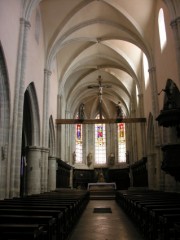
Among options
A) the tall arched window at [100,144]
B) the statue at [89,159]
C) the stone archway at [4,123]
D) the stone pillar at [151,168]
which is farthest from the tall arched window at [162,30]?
the tall arched window at [100,144]

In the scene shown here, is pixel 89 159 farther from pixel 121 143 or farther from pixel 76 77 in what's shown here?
pixel 76 77

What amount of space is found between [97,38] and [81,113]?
797cm

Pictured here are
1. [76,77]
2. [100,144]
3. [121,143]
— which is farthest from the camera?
[100,144]

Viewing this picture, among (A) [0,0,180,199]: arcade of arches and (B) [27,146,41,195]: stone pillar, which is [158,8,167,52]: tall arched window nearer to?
(A) [0,0,180,199]: arcade of arches

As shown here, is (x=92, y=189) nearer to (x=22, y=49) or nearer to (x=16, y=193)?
(x=16, y=193)

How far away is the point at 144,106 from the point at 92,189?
9345 millimetres

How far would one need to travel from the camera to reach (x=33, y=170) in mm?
16500

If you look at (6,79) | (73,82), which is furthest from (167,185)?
(73,82)

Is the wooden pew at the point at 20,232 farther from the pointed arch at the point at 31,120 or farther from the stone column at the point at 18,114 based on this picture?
the pointed arch at the point at 31,120

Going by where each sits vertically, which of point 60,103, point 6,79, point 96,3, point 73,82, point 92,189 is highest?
point 96,3

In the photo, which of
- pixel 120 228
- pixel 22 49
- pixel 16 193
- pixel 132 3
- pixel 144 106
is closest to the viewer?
pixel 120 228

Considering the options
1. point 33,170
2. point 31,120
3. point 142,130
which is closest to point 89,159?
point 142,130

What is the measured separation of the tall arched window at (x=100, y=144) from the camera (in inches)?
1477

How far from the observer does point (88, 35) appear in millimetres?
21531
